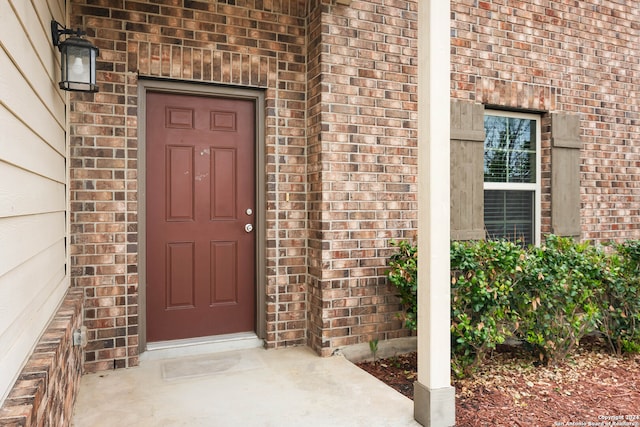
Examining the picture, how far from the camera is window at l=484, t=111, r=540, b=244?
4.47m

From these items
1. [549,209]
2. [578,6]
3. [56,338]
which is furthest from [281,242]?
[578,6]

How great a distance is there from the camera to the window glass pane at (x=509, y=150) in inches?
176

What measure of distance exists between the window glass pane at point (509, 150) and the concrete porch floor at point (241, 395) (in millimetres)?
2304

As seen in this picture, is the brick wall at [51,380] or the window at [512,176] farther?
the window at [512,176]

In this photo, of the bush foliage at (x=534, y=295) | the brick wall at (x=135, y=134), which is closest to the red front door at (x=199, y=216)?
the brick wall at (x=135, y=134)

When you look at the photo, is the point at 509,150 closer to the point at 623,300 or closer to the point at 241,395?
the point at 623,300

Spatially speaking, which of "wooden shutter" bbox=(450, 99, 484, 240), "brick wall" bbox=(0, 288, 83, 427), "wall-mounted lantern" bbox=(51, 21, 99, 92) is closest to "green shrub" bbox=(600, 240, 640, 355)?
"wooden shutter" bbox=(450, 99, 484, 240)

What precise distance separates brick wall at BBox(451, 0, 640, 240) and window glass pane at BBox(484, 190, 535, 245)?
0.16 m

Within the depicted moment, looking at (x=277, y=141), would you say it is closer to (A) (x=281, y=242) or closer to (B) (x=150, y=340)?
(A) (x=281, y=242)

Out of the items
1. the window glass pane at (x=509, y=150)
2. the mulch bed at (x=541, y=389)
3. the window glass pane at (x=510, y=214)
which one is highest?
the window glass pane at (x=509, y=150)

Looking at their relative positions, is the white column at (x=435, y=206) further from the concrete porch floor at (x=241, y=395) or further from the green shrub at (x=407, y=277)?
Result: the green shrub at (x=407, y=277)

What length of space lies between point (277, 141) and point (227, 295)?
1313 mm

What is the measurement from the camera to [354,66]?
3.80 m

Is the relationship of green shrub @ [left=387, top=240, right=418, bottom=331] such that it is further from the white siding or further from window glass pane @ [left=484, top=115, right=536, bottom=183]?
the white siding
